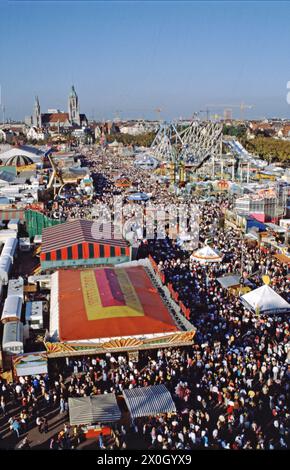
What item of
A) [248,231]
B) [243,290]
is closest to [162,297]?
[243,290]

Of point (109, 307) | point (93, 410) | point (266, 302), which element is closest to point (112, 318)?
point (109, 307)

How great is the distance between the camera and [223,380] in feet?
31.8

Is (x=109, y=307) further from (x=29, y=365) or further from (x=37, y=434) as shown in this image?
(x=37, y=434)

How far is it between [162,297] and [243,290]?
122 inches

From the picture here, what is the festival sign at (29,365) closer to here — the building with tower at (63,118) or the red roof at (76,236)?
the red roof at (76,236)

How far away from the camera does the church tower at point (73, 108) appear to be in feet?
461

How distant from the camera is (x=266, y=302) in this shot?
12953 mm

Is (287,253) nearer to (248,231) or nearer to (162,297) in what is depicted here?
(248,231)

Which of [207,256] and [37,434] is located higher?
[207,256]

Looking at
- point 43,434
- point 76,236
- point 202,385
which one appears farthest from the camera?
point 76,236

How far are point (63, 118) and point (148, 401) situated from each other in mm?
133038

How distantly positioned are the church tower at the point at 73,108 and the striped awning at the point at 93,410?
138m

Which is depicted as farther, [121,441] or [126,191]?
[126,191]

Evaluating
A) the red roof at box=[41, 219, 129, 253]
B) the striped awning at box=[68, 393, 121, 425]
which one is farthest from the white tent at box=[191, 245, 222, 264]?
the striped awning at box=[68, 393, 121, 425]
